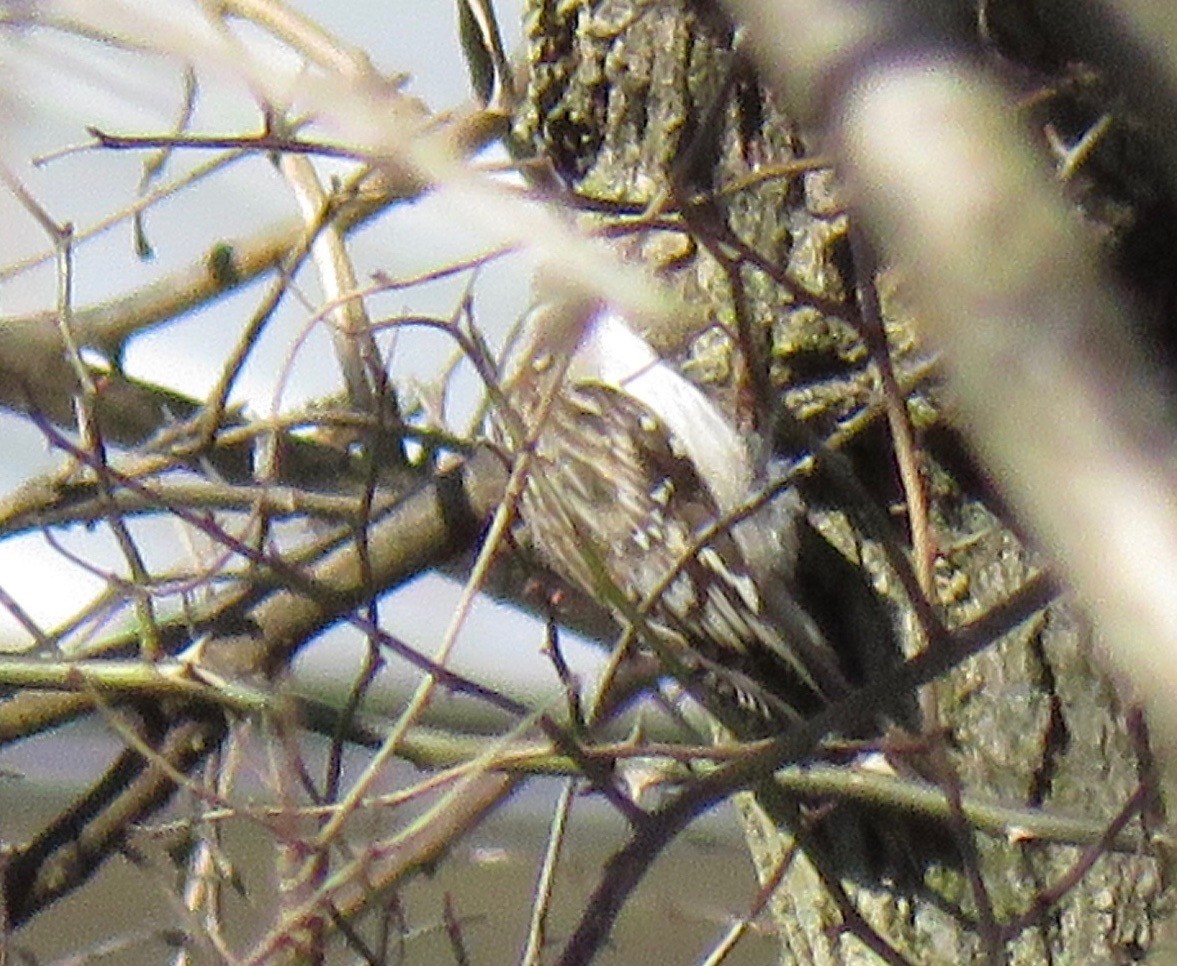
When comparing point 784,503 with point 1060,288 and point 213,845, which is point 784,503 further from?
point 1060,288

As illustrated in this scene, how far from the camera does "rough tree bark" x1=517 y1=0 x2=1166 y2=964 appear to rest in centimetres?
210

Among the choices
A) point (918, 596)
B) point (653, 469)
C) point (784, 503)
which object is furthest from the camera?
point (653, 469)

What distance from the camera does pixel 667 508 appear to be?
8.77 feet

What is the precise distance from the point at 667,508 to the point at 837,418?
0.49 meters

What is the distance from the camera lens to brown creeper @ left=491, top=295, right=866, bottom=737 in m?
2.08

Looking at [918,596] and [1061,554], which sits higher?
[1061,554]

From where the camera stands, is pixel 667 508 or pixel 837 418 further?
pixel 667 508

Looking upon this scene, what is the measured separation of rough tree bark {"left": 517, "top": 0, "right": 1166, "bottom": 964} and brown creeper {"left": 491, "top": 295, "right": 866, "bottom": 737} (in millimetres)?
77

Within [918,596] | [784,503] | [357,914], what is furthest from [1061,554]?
[357,914]

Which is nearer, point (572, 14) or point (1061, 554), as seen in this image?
point (1061, 554)

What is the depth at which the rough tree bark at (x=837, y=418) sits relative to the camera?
2.10 metres

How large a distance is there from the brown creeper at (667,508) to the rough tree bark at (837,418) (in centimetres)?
8

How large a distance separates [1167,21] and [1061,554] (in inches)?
5.6

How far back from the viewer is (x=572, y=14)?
2.47 metres
